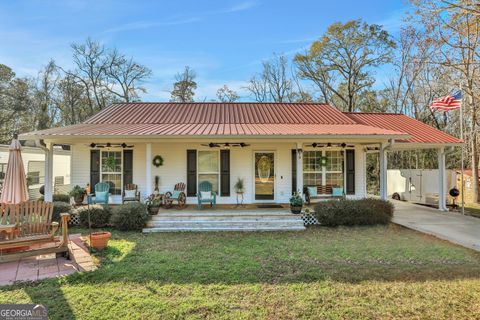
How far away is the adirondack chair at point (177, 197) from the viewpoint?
1033 cm

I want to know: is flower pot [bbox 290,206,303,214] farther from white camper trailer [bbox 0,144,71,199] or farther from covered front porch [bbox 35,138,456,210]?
white camper trailer [bbox 0,144,71,199]

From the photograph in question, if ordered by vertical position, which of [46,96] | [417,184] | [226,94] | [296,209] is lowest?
[296,209]

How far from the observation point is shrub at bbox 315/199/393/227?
8.91 meters

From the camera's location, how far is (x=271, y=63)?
98.9 ft

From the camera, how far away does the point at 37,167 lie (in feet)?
46.9

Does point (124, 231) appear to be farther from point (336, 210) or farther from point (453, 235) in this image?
point (453, 235)

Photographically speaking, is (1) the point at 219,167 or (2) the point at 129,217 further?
(1) the point at 219,167

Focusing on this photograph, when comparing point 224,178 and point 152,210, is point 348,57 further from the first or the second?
point 152,210

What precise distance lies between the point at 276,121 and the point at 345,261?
7.72 m

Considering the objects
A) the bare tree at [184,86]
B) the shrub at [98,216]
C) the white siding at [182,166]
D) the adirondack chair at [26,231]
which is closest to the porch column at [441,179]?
the white siding at [182,166]

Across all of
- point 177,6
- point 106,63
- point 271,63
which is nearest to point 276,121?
point 177,6

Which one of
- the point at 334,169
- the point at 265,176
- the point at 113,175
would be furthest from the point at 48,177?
the point at 334,169

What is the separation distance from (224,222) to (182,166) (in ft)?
10.7

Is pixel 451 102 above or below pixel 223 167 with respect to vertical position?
above
